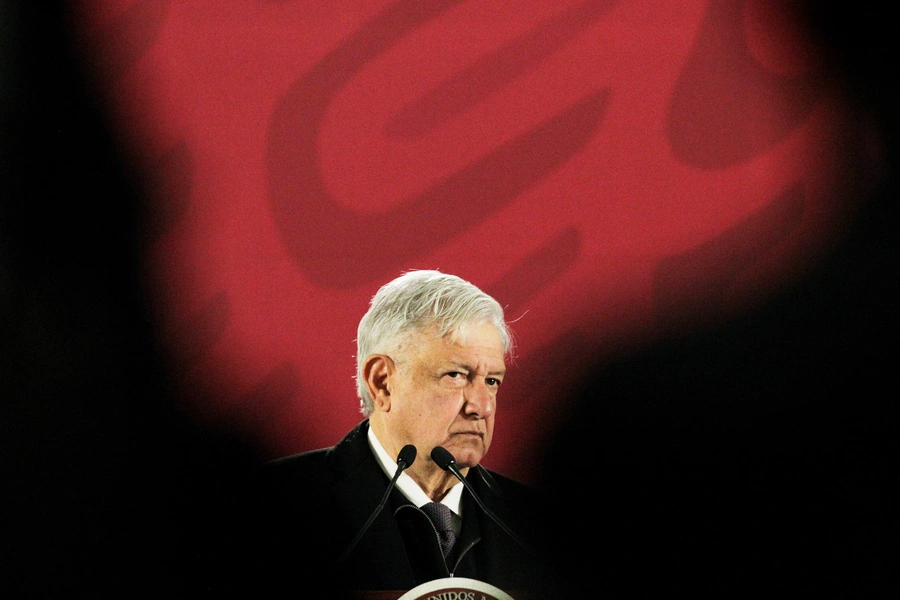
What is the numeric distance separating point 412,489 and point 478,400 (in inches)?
13.2

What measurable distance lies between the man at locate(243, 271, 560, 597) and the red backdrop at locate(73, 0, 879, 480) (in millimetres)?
149

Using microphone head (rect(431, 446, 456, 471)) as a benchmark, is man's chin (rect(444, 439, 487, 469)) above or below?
below

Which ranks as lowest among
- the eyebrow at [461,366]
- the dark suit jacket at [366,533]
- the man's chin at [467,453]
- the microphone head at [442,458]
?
the dark suit jacket at [366,533]

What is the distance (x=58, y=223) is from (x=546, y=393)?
5.50 feet

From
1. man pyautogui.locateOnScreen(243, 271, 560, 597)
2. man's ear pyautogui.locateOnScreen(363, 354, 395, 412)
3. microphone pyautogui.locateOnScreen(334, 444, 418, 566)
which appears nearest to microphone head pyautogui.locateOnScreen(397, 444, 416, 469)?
microphone pyautogui.locateOnScreen(334, 444, 418, 566)

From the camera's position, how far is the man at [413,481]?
2.88 metres

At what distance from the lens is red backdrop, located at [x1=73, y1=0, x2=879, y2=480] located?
125 inches

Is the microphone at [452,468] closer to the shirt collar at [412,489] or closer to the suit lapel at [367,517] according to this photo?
the shirt collar at [412,489]

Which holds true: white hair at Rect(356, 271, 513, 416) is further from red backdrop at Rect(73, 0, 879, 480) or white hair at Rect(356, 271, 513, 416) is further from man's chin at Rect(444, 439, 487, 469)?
man's chin at Rect(444, 439, 487, 469)

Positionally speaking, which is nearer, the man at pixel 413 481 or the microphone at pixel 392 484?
the microphone at pixel 392 484

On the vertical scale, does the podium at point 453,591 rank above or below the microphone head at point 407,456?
below

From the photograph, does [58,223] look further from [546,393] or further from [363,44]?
[546,393]

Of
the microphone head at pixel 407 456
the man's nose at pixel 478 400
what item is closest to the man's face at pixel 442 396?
the man's nose at pixel 478 400

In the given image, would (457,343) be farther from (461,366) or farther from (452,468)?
(452,468)
